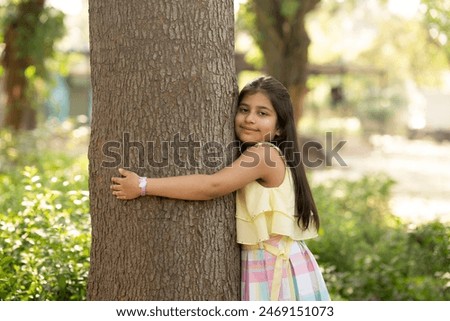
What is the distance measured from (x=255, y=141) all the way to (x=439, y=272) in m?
2.59

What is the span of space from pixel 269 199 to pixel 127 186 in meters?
0.69

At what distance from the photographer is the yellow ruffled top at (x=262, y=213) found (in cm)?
326

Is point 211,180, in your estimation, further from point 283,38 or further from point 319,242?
point 283,38

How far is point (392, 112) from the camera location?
27406 mm

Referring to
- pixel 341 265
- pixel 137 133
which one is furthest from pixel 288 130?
pixel 341 265

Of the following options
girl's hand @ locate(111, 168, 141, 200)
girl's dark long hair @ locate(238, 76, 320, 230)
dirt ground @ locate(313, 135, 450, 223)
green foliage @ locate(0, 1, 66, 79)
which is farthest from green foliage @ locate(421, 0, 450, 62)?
green foliage @ locate(0, 1, 66, 79)

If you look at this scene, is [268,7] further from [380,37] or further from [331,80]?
[380,37]

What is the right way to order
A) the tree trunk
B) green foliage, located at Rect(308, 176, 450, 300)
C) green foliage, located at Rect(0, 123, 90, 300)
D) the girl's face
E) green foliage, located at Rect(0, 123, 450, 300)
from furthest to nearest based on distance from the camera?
the tree trunk
green foliage, located at Rect(308, 176, 450, 300)
green foliage, located at Rect(0, 123, 450, 300)
green foliage, located at Rect(0, 123, 90, 300)
the girl's face

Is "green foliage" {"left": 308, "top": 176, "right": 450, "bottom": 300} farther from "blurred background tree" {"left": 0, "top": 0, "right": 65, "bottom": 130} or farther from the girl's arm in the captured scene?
"blurred background tree" {"left": 0, "top": 0, "right": 65, "bottom": 130}

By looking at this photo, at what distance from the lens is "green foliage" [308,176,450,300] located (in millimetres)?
5152

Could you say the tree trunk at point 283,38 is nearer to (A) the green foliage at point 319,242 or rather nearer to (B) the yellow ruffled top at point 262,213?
(A) the green foliage at point 319,242

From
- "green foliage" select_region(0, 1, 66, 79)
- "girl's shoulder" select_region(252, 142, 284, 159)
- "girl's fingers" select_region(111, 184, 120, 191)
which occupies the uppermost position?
"green foliage" select_region(0, 1, 66, 79)

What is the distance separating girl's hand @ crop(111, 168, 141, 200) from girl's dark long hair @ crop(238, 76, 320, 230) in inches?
27.5

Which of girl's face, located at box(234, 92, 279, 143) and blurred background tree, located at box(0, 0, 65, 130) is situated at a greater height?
blurred background tree, located at box(0, 0, 65, 130)
